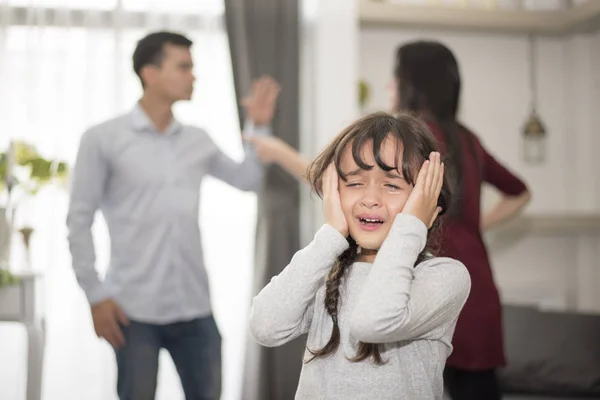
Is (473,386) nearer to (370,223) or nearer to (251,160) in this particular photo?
(370,223)

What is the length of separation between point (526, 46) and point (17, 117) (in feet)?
8.30

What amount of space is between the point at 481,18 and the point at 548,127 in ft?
2.54

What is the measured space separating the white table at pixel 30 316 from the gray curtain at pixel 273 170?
2.84 feet

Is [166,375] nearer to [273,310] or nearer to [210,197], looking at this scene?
[210,197]

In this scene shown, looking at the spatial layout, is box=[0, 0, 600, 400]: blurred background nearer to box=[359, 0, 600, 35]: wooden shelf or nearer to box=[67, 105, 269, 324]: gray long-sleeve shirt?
box=[359, 0, 600, 35]: wooden shelf

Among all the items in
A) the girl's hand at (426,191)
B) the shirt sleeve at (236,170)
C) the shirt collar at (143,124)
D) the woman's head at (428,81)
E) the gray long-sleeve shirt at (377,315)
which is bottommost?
the gray long-sleeve shirt at (377,315)

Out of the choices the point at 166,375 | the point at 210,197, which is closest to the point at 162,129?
the point at 210,197

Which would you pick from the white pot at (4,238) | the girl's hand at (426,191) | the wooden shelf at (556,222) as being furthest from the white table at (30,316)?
the wooden shelf at (556,222)

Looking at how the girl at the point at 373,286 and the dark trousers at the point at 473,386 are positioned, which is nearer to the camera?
the girl at the point at 373,286

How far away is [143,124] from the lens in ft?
8.03

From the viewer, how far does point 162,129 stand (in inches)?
98.5

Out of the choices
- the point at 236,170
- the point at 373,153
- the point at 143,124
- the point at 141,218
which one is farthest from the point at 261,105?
the point at 373,153

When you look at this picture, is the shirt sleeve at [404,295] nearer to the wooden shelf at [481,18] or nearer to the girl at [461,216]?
the girl at [461,216]

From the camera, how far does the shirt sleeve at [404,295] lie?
1272 millimetres
